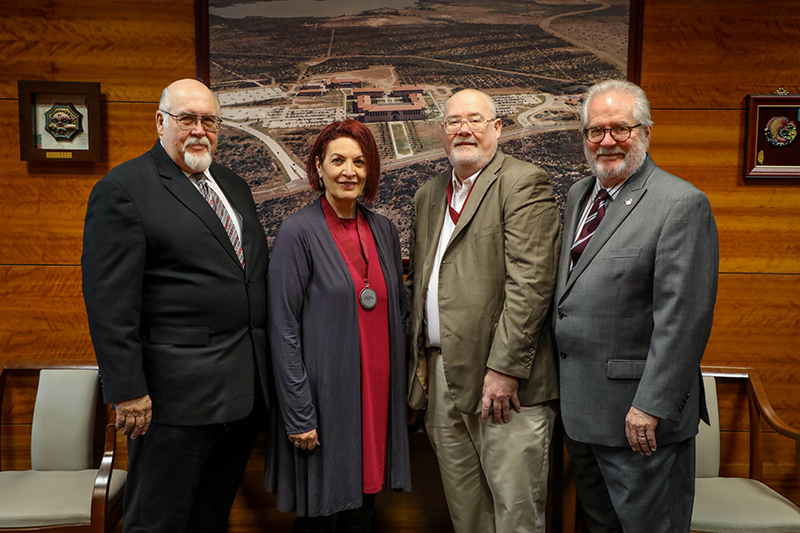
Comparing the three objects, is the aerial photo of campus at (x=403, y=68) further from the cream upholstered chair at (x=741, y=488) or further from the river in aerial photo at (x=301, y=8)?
the cream upholstered chair at (x=741, y=488)

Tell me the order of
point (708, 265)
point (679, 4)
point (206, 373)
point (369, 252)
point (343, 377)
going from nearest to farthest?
point (708, 265) < point (206, 373) < point (343, 377) < point (369, 252) < point (679, 4)

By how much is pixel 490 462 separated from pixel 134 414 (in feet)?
4.38

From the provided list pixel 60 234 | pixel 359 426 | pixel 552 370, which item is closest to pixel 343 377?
pixel 359 426

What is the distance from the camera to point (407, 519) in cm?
277

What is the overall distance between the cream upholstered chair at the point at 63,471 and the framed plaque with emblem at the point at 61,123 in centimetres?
109

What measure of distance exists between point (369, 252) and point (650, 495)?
1.34m

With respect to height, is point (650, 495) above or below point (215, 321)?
below

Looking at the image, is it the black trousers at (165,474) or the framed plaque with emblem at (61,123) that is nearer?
the black trousers at (165,474)

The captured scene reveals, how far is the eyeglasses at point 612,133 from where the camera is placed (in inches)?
72.0

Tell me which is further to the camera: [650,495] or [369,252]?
[369,252]

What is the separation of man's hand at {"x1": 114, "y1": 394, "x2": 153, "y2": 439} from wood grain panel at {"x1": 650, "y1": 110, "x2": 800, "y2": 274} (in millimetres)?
2626

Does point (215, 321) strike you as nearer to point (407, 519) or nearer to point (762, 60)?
point (407, 519)

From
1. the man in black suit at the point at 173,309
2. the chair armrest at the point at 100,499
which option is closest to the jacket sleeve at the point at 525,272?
the man in black suit at the point at 173,309

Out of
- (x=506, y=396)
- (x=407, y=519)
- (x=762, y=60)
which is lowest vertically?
(x=407, y=519)
